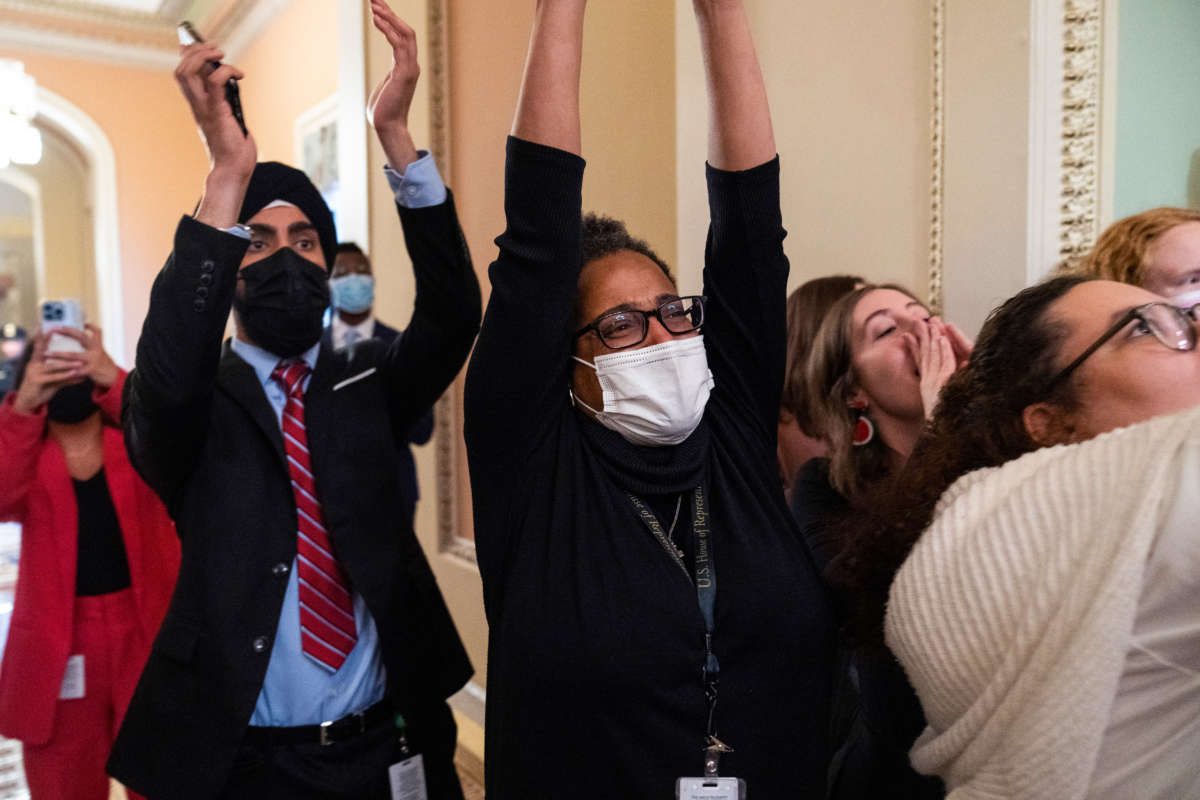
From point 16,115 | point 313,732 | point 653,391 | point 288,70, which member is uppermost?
point 288,70

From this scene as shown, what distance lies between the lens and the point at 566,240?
1.12 meters

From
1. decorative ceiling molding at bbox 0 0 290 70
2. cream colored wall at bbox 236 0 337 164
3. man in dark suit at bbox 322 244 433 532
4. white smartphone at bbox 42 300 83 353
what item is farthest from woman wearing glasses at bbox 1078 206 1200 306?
decorative ceiling molding at bbox 0 0 290 70

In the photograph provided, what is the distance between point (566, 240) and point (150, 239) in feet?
27.8

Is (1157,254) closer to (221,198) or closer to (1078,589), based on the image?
(1078,589)

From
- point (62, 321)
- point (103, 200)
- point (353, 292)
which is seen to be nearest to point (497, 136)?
point (353, 292)

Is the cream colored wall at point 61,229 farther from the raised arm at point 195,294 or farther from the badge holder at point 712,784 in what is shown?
the badge holder at point 712,784

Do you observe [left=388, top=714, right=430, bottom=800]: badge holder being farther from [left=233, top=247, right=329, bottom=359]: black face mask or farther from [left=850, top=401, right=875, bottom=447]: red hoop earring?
[left=850, top=401, right=875, bottom=447]: red hoop earring

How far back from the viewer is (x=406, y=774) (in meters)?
1.55

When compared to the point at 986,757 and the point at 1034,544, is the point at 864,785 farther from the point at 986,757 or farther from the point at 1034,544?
the point at 1034,544

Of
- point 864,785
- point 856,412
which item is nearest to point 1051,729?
point 864,785

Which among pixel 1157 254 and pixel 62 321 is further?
pixel 62 321

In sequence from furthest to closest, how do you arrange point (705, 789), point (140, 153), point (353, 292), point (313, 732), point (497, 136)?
point (140, 153)
point (353, 292)
point (497, 136)
point (313, 732)
point (705, 789)

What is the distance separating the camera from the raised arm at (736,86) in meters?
1.22

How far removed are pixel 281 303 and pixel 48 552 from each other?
1062 millimetres
